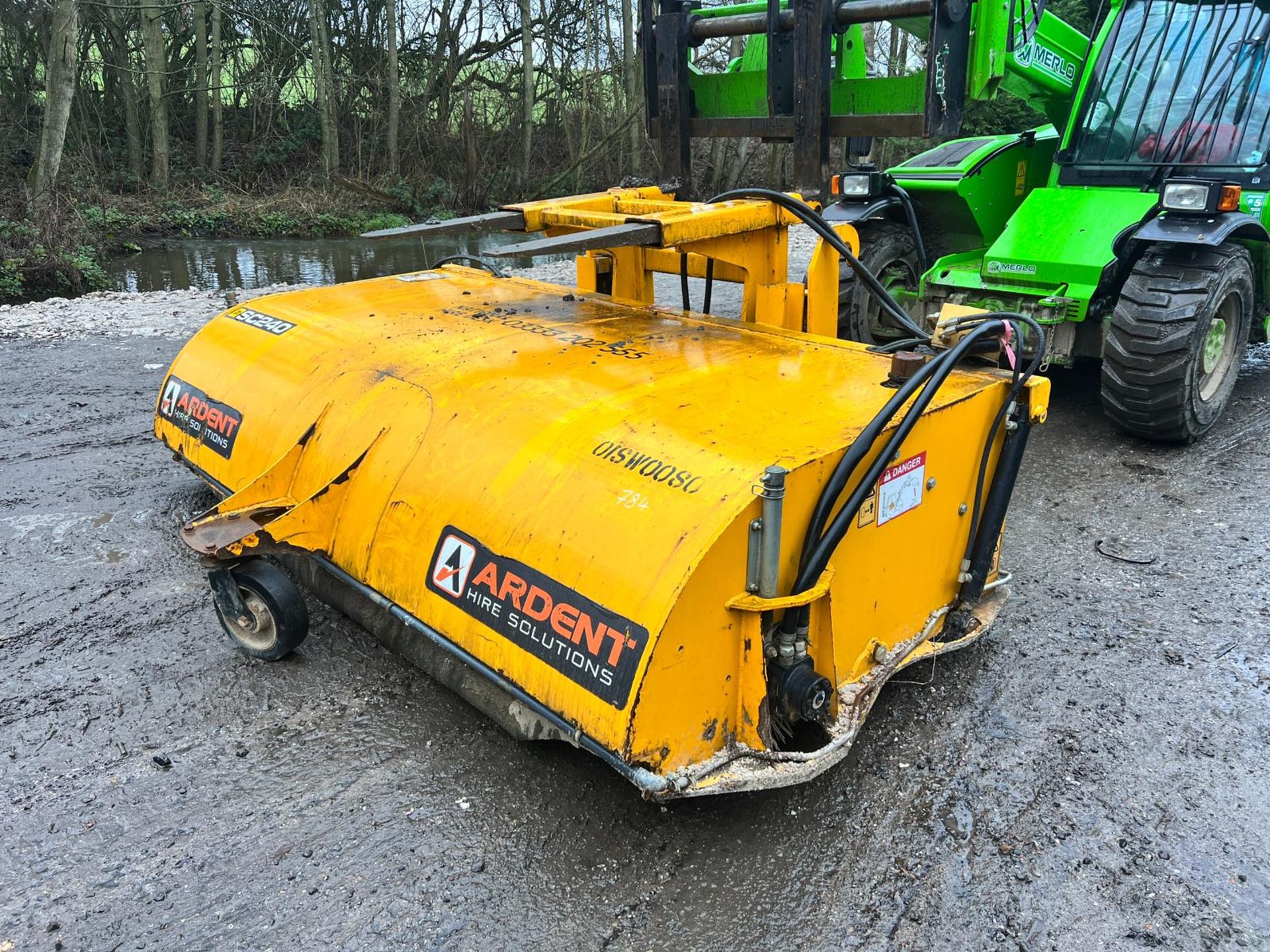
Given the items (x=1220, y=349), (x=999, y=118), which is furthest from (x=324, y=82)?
(x=1220, y=349)

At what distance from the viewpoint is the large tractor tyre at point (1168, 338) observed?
4445mm

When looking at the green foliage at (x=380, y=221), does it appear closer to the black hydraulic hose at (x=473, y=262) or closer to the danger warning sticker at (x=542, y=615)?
the black hydraulic hose at (x=473, y=262)

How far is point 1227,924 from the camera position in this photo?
2055 mm

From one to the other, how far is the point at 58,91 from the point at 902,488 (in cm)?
1163

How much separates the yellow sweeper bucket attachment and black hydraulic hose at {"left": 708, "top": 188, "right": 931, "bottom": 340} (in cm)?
6

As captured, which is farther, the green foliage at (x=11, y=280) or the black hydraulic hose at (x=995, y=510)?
the green foliage at (x=11, y=280)

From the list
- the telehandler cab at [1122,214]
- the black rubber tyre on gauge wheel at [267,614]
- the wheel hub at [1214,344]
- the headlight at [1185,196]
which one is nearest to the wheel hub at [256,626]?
the black rubber tyre on gauge wheel at [267,614]

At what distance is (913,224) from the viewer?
548 cm

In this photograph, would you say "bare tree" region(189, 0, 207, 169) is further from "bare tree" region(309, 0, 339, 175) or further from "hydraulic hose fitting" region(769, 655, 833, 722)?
"hydraulic hose fitting" region(769, 655, 833, 722)

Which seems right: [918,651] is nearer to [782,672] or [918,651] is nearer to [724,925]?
[782,672]

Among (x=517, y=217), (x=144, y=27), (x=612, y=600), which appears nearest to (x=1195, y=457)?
(x=517, y=217)

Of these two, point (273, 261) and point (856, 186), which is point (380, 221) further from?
point (856, 186)

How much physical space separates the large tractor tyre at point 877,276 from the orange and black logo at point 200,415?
353cm

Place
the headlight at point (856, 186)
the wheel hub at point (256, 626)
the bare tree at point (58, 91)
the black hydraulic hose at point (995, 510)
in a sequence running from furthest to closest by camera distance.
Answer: the bare tree at point (58, 91) → the headlight at point (856, 186) → the wheel hub at point (256, 626) → the black hydraulic hose at point (995, 510)
